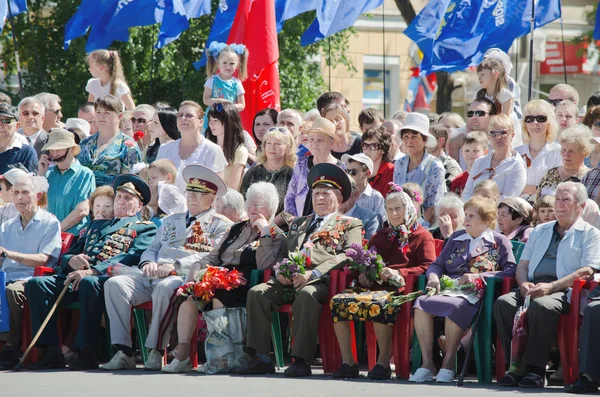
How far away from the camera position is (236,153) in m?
12.1

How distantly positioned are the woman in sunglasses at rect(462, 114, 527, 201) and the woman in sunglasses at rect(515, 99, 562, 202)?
189 millimetres

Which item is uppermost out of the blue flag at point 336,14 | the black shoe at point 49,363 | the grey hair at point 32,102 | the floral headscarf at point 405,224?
the blue flag at point 336,14

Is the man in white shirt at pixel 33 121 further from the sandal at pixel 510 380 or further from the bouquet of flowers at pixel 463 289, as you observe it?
the sandal at pixel 510 380

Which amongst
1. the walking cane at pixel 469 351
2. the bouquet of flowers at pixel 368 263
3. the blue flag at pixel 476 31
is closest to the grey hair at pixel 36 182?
the bouquet of flowers at pixel 368 263

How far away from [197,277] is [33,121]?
14.3 feet

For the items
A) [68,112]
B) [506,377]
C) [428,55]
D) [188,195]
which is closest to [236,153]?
[188,195]

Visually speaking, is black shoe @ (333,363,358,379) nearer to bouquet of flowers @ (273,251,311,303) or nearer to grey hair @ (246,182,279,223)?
bouquet of flowers @ (273,251,311,303)

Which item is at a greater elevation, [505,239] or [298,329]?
[505,239]

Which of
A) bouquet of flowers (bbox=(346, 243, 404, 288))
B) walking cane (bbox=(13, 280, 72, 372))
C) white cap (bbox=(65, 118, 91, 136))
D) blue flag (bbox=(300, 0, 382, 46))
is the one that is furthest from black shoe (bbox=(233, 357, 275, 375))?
blue flag (bbox=(300, 0, 382, 46))

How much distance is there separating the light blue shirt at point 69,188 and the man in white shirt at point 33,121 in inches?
61.5

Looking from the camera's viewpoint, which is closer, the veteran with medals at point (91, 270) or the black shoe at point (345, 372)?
the black shoe at point (345, 372)

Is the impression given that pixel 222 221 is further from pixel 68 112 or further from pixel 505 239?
pixel 68 112

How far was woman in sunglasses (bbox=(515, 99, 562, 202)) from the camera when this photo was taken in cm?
1100

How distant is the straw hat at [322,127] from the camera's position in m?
11.1
